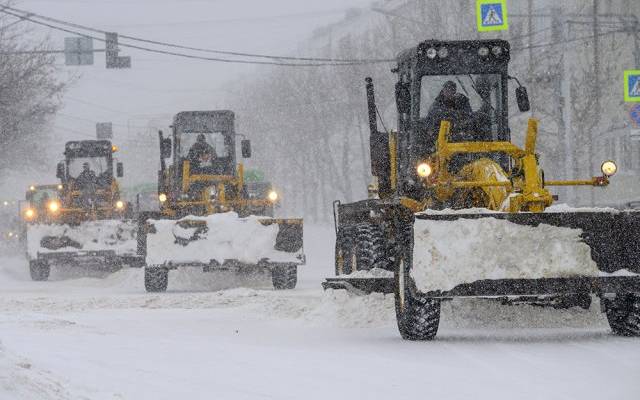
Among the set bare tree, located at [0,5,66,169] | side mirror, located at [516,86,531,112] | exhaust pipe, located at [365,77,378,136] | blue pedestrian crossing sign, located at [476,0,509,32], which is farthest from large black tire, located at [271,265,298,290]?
bare tree, located at [0,5,66,169]

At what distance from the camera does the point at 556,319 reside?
12344mm

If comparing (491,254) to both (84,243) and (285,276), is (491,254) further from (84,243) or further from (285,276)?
(84,243)

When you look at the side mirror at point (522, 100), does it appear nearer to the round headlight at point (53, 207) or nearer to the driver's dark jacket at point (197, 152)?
the driver's dark jacket at point (197, 152)

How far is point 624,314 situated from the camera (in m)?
11.2

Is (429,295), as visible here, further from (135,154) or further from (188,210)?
(135,154)

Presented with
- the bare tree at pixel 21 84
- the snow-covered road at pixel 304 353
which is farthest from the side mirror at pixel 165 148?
the bare tree at pixel 21 84

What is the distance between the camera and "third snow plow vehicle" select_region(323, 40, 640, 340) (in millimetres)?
10508

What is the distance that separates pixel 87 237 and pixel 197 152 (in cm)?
359

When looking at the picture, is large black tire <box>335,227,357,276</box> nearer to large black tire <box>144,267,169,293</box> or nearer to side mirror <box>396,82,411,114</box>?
side mirror <box>396,82,411,114</box>

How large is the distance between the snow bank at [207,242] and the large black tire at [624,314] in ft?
29.5

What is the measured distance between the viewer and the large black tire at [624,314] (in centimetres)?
A: 1116

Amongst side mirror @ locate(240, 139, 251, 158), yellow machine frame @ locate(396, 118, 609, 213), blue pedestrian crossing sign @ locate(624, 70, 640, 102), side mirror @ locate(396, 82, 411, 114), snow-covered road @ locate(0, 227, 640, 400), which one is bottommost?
snow-covered road @ locate(0, 227, 640, 400)

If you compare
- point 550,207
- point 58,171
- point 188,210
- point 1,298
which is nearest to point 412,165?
point 550,207

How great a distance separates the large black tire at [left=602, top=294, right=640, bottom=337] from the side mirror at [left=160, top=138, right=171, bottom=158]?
38.9ft
